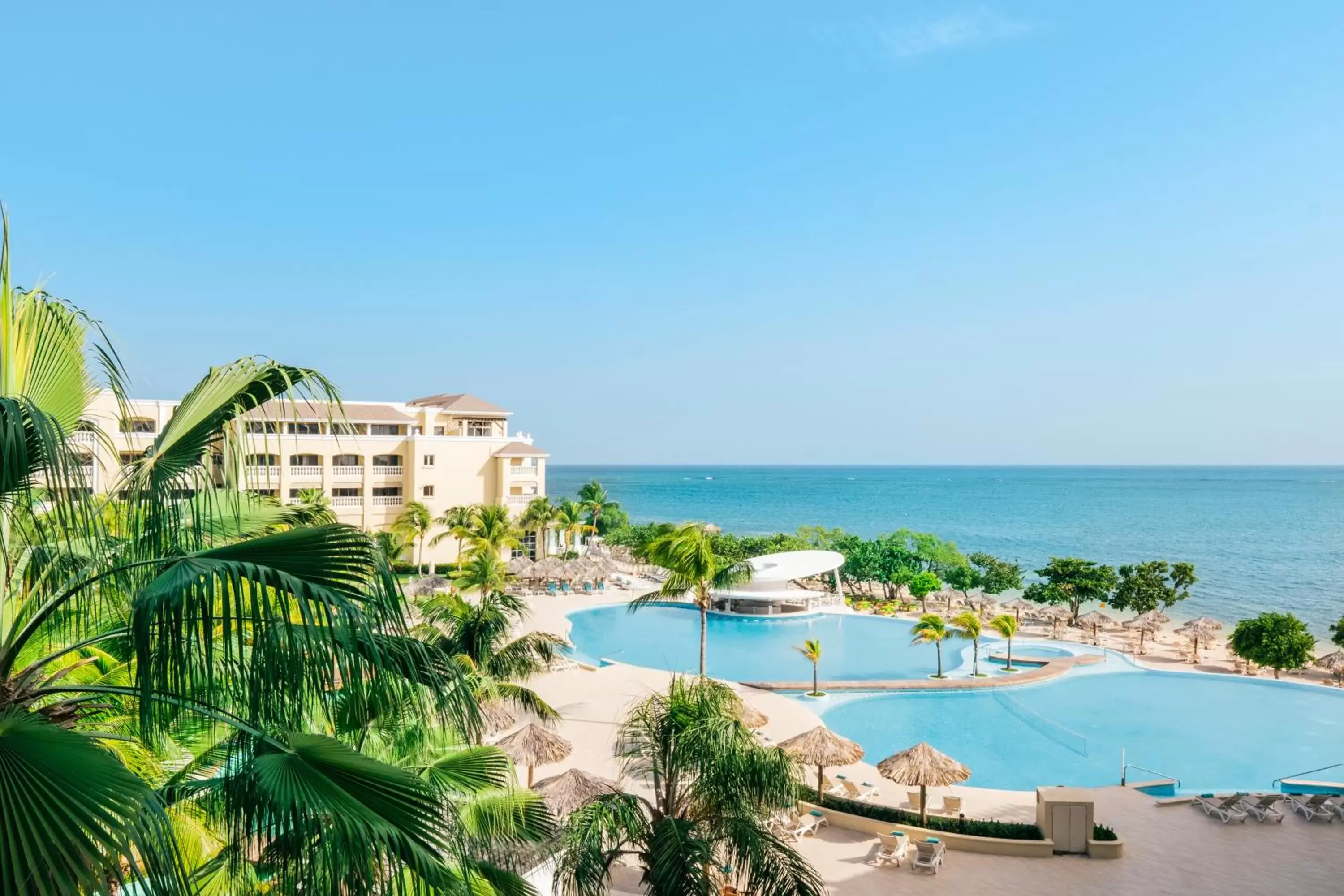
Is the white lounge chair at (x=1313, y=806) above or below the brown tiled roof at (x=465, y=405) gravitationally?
below

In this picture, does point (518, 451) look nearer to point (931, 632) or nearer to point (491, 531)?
point (491, 531)

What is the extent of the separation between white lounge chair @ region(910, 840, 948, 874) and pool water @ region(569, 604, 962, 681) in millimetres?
12896

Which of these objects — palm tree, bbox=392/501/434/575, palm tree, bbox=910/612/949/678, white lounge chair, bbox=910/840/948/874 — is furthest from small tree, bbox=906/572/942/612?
white lounge chair, bbox=910/840/948/874

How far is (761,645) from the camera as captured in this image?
3139cm

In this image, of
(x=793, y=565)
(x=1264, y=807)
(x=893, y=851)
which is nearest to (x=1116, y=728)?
(x=1264, y=807)

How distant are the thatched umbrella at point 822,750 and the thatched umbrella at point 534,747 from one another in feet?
13.3

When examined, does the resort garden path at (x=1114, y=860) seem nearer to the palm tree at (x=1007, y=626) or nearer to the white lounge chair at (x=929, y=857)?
the white lounge chair at (x=929, y=857)

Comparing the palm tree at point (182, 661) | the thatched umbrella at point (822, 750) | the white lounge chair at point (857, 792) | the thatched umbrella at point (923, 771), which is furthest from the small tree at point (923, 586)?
the palm tree at point (182, 661)

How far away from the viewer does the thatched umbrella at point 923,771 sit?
1437 cm

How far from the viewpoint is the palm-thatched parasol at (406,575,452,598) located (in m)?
31.3

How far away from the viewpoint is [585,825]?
847 cm

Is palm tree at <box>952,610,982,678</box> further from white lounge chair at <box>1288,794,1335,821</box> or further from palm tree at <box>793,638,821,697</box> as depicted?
white lounge chair at <box>1288,794,1335,821</box>

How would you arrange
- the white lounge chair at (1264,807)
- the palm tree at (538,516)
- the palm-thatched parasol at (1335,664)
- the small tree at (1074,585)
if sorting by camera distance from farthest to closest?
the palm tree at (538,516), the small tree at (1074,585), the palm-thatched parasol at (1335,664), the white lounge chair at (1264,807)

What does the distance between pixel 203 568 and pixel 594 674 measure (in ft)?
76.3
